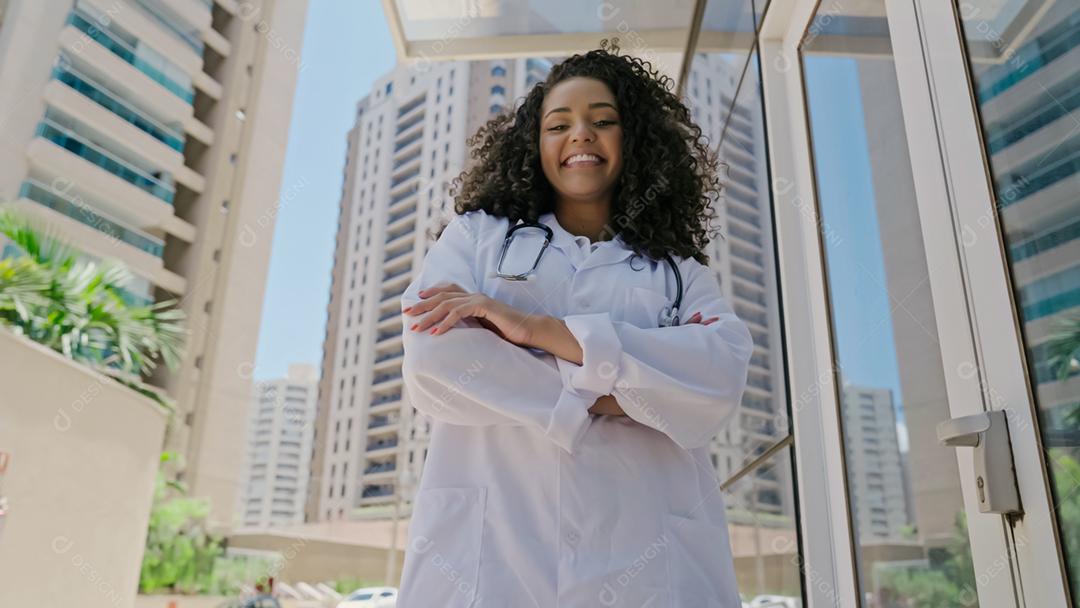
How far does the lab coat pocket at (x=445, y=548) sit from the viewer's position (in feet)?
2.72

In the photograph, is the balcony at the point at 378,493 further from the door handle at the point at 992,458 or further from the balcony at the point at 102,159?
the door handle at the point at 992,458

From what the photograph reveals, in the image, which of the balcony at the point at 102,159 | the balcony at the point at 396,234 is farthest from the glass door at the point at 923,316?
the balcony at the point at 396,234

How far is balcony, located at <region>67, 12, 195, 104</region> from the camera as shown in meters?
19.4

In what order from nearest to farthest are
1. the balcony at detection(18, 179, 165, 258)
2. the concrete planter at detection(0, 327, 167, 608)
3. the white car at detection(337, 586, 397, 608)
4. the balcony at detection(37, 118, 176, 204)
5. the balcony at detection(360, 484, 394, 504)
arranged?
the concrete planter at detection(0, 327, 167, 608) → the balcony at detection(18, 179, 165, 258) → the balcony at detection(37, 118, 176, 204) → the white car at detection(337, 586, 397, 608) → the balcony at detection(360, 484, 394, 504)

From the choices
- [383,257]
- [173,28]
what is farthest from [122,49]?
[383,257]

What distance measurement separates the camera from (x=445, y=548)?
858 mm

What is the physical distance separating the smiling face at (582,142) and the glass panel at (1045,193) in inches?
19.9

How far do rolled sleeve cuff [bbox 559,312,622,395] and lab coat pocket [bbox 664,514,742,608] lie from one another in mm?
173

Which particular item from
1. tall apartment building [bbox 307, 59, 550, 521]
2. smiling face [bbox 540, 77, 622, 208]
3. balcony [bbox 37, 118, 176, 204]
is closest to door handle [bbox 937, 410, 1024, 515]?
smiling face [bbox 540, 77, 622, 208]

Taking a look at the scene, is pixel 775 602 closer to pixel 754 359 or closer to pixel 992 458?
pixel 754 359

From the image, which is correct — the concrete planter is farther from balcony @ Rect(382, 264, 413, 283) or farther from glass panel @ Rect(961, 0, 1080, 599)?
balcony @ Rect(382, 264, 413, 283)

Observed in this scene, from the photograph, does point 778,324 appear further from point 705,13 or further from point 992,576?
point 705,13

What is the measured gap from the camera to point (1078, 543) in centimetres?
77

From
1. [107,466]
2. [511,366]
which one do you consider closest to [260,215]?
[107,466]
